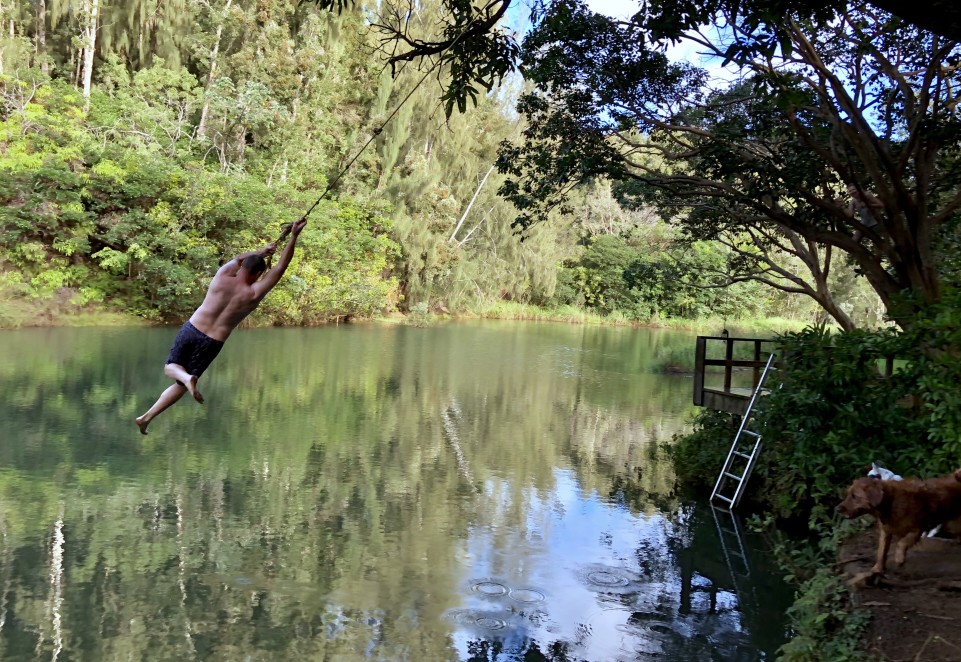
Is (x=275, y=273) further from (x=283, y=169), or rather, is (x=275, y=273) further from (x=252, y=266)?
(x=283, y=169)

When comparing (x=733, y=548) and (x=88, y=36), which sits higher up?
(x=88, y=36)

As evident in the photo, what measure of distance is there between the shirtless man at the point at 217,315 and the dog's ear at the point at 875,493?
9.59 ft

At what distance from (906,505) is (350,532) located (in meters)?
4.60

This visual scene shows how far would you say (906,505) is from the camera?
3.87 m

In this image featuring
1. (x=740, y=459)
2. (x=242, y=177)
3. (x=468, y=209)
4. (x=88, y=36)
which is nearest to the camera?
(x=740, y=459)

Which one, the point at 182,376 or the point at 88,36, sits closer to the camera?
the point at 182,376

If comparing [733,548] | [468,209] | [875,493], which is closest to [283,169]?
[468,209]

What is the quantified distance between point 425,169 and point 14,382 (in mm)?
19327

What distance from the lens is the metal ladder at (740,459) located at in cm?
812

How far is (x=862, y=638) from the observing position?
137 inches

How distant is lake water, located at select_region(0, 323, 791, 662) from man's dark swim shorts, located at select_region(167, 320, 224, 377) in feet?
6.76

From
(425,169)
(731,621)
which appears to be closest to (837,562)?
(731,621)

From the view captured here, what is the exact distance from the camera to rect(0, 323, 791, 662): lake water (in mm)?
5137

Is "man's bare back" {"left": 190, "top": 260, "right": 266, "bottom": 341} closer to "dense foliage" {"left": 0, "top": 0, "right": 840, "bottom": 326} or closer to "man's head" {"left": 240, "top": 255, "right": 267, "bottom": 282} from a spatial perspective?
"man's head" {"left": 240, "top": 255, "right": 267, "bottom": 282}
